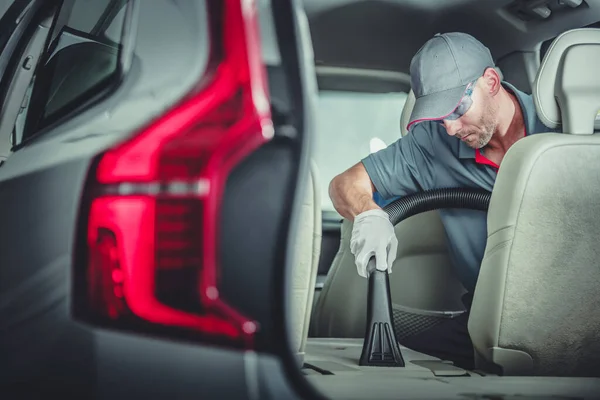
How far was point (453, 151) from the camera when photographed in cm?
276

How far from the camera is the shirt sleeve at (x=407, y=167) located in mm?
2840

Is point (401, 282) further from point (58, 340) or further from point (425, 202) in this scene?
point (58, 340)

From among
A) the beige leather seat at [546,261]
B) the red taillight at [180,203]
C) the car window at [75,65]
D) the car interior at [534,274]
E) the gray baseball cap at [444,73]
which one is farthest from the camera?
the gray baseball cap at [444,73]

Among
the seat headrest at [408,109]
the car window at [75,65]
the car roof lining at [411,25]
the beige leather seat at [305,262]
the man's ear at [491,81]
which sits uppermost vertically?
the car roof lining at [411,25]

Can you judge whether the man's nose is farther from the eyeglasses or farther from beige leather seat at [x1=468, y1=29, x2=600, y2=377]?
beige leather seat at [x1=468, y1=29, x2=600, y2=377]

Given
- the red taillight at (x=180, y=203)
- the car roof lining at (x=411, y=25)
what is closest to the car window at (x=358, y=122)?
the car roof lining at (x=411, y=25)

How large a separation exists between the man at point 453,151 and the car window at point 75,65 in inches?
44.2

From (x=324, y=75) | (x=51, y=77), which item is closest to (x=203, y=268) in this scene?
(x=51, y=77)

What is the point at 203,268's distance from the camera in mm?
925

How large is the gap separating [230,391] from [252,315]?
0.32 ft

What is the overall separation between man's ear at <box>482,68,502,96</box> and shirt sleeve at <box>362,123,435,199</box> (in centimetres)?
29

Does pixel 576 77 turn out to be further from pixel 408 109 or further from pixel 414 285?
pixel 414 285

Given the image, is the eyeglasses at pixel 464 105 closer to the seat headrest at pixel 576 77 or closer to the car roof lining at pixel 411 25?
the car roof lining at pixel 411 25

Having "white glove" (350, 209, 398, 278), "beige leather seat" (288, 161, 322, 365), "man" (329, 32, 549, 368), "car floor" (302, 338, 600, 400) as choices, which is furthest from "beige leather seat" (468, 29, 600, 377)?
"man" (329, 32, 549, 368)
